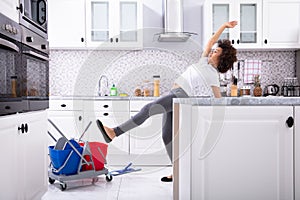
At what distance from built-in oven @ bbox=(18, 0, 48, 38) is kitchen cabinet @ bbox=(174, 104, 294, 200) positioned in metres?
1.08

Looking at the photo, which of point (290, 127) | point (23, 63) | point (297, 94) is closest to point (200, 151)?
point (290, 127)

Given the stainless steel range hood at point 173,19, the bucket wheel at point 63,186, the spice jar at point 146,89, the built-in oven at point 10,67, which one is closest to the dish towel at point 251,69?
the stainless steel range hood at point 173,19

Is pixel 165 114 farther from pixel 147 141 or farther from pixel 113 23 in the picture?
pixel 113 23

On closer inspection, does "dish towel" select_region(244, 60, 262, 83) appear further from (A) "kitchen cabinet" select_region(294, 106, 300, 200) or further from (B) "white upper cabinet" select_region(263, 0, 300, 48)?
(A) "kitchen cabinet" select_region(294, 106, 300, 200)

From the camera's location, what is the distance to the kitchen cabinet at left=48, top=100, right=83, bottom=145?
14.0 ft

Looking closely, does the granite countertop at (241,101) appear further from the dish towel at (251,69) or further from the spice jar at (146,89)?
the dish towel at (251,69)

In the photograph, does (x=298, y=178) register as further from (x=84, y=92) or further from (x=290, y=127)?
(x=84, y=92)

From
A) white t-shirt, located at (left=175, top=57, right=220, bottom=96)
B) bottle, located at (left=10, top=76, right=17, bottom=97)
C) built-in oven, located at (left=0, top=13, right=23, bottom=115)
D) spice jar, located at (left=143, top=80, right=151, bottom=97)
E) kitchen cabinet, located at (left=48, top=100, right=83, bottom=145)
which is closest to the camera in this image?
built-in oven, located at (left=0, top=13, right=23, bottom=115)

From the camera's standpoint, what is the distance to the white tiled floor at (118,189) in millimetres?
2984

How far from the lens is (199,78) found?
3.24 metres

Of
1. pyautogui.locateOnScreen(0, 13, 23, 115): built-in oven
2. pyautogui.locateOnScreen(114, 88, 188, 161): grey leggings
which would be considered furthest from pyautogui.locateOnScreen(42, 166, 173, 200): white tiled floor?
pyautogui.locateOnScreen(0, 13, 23, 115): built-in oven

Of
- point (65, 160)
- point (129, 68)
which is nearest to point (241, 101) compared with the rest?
point (65, 160)

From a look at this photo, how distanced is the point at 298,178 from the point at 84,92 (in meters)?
3.54

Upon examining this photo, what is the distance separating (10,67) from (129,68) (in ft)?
10.2
